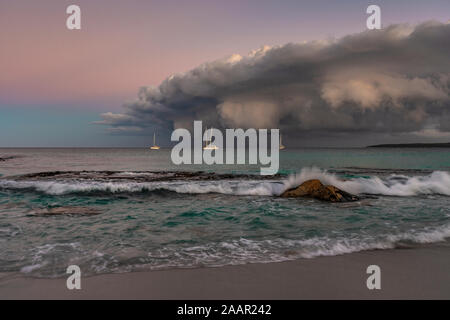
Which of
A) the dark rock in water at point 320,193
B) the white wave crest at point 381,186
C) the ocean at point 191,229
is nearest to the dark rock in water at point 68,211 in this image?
the ocean at point 191,229

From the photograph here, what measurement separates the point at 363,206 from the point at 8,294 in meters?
12.4

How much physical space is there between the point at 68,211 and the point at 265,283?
30.7 feet

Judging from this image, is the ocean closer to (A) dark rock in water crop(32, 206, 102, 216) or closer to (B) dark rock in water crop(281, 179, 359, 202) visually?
(A) dark rock in water crop(32, 206, 102, 216)

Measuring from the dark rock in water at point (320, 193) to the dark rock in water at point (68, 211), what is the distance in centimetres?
969

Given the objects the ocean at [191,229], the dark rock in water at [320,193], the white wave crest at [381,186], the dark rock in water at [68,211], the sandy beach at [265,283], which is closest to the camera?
the sandy beach at [265,283]

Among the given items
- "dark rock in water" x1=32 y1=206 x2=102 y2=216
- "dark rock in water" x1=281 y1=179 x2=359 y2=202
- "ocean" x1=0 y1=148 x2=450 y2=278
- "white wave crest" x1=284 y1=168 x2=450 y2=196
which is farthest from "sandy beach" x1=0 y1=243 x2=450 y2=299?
"white wave crest" x1=284 y1=168 x2=450 y2=196

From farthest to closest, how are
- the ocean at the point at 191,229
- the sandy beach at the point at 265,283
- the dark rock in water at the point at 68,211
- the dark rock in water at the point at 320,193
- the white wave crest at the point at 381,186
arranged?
the white wave crest at the point at 381,186 → the dark rock in water at the point at 320,193 → the dark rock in water at the point at 68,211 → the ocean at the point at 191,229 → the sandy beach at the point at 265,283

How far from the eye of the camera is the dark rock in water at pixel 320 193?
13000 millimetres

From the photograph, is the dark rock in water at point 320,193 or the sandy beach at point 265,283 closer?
the sandy beach at point 265,283

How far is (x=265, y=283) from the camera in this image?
14.5ft

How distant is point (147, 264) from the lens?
5.29 m

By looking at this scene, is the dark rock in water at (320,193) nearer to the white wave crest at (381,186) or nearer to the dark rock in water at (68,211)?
the white wave crest at (381,186)

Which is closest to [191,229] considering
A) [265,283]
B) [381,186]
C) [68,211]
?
[265,283]

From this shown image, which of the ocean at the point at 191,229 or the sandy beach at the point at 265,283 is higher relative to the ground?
the sandy beach at the point at 265,283
